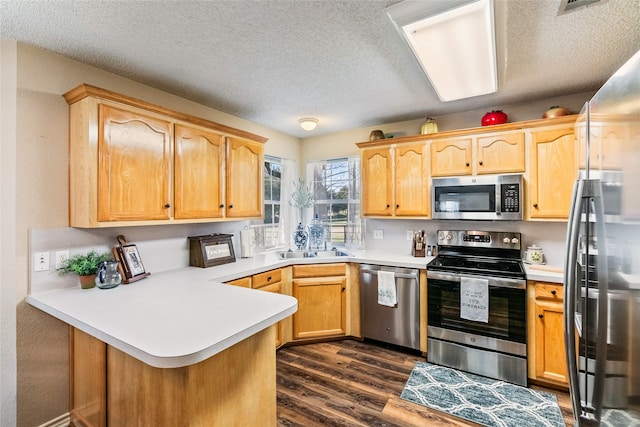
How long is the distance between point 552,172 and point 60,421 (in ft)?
13.6

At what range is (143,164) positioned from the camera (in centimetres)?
207

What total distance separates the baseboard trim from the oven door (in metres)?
2.81

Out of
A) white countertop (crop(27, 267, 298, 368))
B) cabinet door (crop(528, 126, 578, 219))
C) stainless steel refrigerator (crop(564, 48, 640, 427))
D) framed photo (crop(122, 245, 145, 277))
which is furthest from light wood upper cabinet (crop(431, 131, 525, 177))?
framed photo (crop(122, 245, 145, 277))

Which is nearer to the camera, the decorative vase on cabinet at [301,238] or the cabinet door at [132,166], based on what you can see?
the cabinet door at [132,166]

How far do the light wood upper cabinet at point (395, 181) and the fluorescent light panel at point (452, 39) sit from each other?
928 mm

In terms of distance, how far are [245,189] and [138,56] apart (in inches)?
53.6

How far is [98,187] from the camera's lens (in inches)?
72.4

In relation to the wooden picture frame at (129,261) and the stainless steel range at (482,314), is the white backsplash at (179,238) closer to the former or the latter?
the wooden picture frame at (129,261)

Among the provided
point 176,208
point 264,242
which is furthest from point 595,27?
point 264,242

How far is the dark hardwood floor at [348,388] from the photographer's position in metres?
1.97

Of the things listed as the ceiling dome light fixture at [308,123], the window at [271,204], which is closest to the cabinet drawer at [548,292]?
the ceiling dome light fixture at [308,123]

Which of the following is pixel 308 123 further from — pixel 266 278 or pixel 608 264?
pixel 608 264

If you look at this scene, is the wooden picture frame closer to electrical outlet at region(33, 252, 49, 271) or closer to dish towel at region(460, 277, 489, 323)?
electrical outlet at region(33, 252, 49, 271)

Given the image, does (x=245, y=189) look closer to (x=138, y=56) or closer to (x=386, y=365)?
(x=138, y=56)
